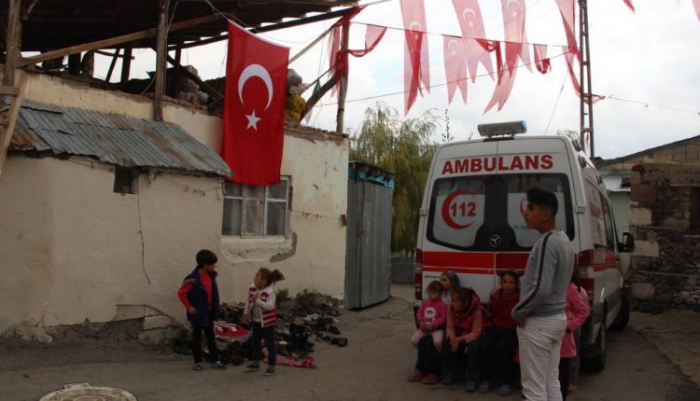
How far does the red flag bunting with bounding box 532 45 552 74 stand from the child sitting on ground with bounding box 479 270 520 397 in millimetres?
6636

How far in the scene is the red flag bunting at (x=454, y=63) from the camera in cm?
1024

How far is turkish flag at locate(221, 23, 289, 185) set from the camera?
27.9ft

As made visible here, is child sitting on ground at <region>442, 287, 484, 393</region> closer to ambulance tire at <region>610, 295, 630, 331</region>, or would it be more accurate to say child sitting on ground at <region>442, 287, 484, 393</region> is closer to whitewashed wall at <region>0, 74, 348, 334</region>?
whitewashed wall at <region>0, 74, 348, 334</region>

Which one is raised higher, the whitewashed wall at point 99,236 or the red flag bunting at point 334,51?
the red flag bunting at point 334,51

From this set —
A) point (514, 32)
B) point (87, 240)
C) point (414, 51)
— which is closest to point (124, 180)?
point (87, 240)

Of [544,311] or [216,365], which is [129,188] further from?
[544,311]

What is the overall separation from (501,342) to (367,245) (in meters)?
6.16

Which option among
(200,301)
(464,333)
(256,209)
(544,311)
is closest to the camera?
(544,311)

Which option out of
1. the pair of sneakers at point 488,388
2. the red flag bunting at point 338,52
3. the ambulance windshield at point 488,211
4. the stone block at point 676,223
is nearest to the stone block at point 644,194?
the stone block at point 676,223

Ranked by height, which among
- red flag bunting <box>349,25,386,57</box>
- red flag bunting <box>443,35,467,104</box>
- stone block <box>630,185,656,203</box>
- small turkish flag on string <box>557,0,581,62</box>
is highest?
small turkish flag on string <box>557,0,581,62</box>

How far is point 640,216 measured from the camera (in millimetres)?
10297

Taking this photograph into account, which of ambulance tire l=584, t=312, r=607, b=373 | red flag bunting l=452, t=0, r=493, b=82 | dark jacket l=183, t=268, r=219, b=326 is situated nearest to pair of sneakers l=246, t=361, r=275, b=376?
dark jacket l=183, t=268, r=219, b=326

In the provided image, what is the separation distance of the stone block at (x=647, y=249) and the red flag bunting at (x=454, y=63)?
4.16 meters

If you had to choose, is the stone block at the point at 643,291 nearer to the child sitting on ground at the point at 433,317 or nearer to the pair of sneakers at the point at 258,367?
the child sitting on ground at the point at 433,317
